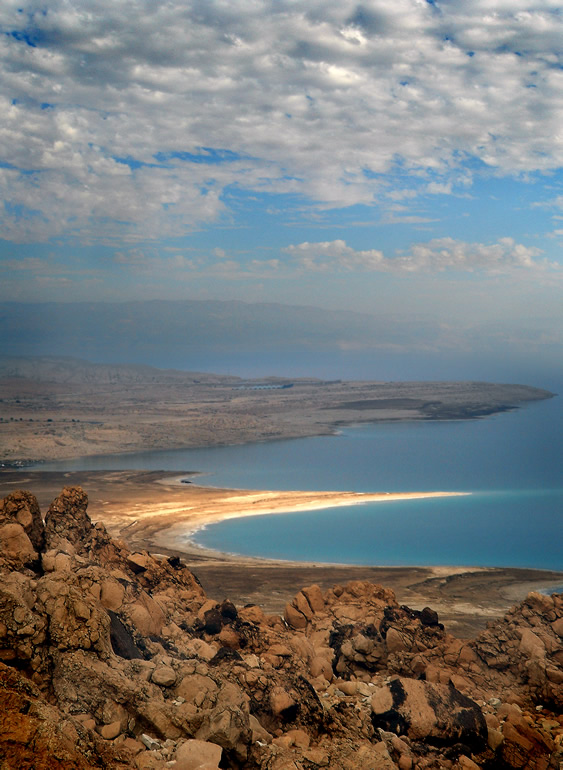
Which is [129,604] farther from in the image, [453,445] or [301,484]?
[453,445]

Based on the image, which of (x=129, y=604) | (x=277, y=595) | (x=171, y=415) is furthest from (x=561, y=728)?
(x=171, y=415)

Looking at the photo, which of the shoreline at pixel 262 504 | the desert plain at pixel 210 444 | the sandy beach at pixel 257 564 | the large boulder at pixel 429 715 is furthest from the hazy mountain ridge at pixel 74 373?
the large boulder at pixel 429 715

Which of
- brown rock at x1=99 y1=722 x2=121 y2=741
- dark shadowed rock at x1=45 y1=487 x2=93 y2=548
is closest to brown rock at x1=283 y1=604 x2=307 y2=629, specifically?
dark shadowed rock at x1=45 y1=487 x2=93 y2=548

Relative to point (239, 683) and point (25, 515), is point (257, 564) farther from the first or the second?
point (239, 683)

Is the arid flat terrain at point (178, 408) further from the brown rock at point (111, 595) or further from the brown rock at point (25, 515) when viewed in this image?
the brown rock at point (111, 595)

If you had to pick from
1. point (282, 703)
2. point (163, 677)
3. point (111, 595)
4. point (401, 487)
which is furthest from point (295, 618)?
point (401, 487)

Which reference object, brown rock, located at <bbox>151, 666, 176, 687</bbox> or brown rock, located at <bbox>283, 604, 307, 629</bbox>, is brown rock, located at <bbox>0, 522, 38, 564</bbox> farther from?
brown rock, located at <bbox>283, 604, 307, 629</bbox>
